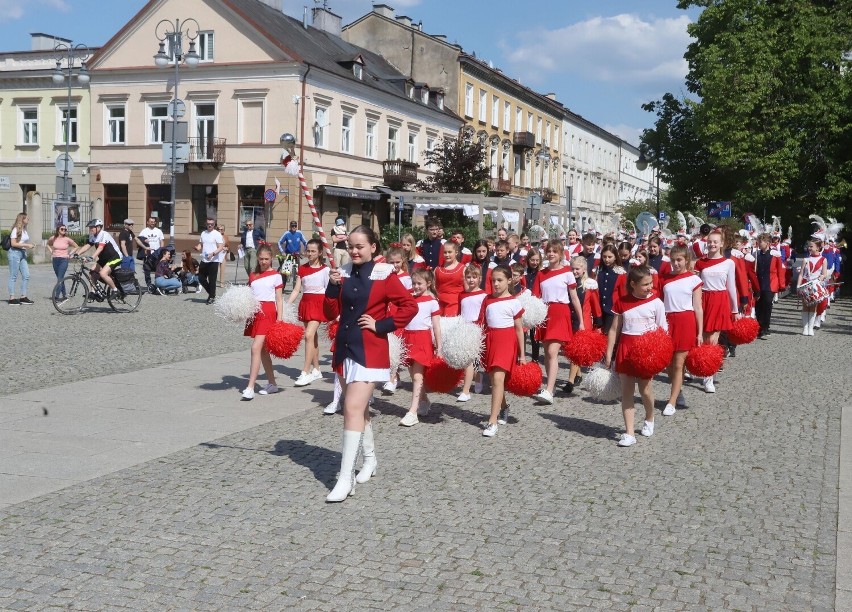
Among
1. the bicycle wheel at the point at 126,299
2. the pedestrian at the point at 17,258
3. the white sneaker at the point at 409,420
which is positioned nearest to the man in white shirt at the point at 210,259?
the bicycle wheel at the point at 126,299

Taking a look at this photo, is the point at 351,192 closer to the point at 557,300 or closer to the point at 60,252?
the point at 60,252

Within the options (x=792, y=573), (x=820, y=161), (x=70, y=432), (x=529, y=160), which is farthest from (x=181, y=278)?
(x=529, y=160)

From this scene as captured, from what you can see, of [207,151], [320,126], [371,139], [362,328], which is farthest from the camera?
[371,139]

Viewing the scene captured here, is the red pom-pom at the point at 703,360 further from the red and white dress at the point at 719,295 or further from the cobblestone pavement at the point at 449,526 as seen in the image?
the red and white dress at the point at 719,295

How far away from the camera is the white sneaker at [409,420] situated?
29.8 feet

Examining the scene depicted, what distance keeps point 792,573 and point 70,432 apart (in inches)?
225

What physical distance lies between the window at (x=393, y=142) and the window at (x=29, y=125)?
17.8 m

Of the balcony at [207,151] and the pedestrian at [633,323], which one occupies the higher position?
the balcony at [207,151]

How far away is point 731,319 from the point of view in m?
11.9

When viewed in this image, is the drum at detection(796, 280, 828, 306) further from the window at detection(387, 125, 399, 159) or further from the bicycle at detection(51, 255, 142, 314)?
the window at detection(387, 125, 399, 159)

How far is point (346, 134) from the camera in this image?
47281 mm

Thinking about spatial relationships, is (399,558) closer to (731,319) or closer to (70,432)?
(70,432)

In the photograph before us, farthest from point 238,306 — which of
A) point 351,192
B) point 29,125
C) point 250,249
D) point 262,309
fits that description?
point 29,125

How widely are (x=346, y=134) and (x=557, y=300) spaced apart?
37.7 meters
